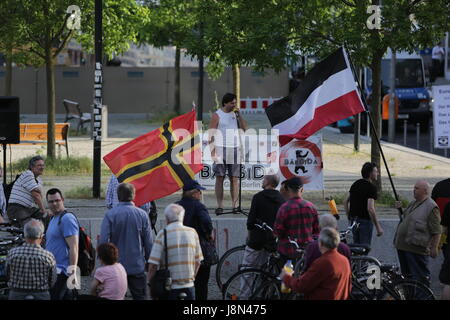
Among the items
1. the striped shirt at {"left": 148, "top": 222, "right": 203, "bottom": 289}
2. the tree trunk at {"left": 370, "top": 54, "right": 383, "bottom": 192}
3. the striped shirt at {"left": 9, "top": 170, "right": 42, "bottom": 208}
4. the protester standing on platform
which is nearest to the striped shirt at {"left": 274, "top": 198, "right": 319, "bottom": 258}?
the striped shirt at {"left": 148, "top": 222, "right": 203, "bottom": 289}

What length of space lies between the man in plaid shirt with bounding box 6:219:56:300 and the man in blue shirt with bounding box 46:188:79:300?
1.93 ft

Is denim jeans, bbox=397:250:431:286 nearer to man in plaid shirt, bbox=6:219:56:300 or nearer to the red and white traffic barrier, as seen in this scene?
man in plaid shirt, bbox=6:219:56:300

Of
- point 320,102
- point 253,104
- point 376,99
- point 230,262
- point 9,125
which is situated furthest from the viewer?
point 253,104

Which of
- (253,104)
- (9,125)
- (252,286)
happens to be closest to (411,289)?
(252,286)

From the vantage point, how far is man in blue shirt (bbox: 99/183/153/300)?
376 inches

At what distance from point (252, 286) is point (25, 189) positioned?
3500mm

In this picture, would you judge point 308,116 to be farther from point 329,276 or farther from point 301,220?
point 329,276

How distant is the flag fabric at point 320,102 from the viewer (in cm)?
1230

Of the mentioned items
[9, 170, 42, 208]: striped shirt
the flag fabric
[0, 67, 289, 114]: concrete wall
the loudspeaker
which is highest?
[0, 67, 289, 114]: concrete wall

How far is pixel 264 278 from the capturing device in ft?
32.8

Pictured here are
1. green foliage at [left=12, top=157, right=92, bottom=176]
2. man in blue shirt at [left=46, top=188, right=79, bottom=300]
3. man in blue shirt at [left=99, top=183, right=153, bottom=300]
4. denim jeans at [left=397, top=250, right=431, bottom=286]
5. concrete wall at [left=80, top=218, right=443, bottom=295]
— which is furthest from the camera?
green foliage at [left=12, top=157, right=92, bottom=176]

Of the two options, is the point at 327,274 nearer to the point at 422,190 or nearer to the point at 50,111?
the point at 422,190

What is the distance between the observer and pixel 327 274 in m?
8.00

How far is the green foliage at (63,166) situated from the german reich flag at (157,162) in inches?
304
